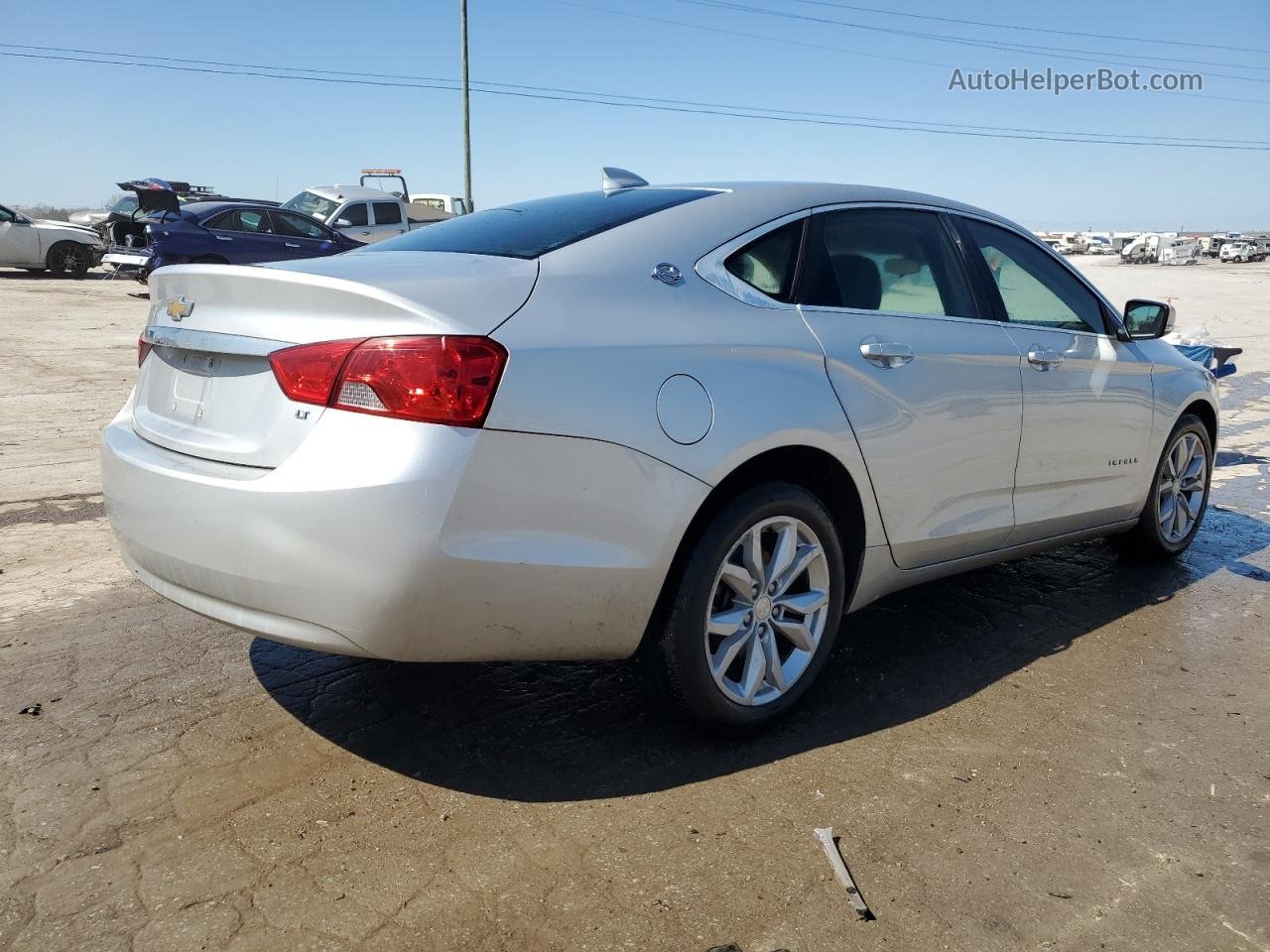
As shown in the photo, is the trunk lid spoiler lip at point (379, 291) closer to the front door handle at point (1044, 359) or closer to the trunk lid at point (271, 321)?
the trunk lid at point (271, 321)

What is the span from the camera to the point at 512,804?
279 centimetres

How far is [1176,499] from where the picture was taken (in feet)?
16.8

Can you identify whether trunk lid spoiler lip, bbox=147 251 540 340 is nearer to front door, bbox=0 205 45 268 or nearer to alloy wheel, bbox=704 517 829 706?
alloy wheel, bbox=704 517 829 706

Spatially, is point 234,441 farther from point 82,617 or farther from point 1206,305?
point 1206,305

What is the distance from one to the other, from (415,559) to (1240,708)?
9.33 ft

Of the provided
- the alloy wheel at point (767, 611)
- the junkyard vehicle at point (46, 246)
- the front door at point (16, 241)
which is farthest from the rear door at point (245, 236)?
the alloy wheel at point (767, 611)

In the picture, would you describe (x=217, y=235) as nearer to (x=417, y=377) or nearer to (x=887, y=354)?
(x=887, y=354)

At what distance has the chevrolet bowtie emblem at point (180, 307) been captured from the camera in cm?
294

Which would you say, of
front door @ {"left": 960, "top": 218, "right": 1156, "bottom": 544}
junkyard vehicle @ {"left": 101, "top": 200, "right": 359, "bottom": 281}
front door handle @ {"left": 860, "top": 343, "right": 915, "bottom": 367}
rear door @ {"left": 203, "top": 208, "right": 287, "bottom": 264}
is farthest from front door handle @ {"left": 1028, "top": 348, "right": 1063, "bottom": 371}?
rear door @ {"left": 203, "top": 208, "right": 287, "bottom": 264}

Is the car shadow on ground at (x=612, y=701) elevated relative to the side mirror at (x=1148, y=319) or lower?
lower

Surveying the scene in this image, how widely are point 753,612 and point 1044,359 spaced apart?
5.66 feet

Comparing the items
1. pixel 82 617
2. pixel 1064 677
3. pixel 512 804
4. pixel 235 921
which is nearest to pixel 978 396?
pixel 1064 677

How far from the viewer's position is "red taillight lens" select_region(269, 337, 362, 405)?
2.54 m

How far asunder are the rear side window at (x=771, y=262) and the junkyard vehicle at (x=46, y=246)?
856 inches
